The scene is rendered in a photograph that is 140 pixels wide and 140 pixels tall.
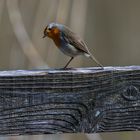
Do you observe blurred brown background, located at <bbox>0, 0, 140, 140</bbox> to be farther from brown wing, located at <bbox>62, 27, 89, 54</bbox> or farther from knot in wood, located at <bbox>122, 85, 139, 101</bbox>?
knot in wood, located at <bbox>122, 85, 139, 101</bbox>

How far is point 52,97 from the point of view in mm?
2266

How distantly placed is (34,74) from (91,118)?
282 mm

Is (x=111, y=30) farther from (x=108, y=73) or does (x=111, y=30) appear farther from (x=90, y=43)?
(x=108, y=73)

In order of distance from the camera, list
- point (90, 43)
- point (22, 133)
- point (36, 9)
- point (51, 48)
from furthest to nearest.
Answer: point (90, 43) < point (36, 9) < point (51, 48) < point (22, 133)

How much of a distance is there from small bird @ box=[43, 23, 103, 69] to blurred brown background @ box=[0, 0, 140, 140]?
3.51 ft

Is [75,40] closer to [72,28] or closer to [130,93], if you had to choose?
[130,93]

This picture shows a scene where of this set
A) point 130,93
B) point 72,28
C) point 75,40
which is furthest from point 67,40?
point 72,28

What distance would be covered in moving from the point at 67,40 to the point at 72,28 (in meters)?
1.70

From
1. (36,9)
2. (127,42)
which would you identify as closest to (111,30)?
(127,42)

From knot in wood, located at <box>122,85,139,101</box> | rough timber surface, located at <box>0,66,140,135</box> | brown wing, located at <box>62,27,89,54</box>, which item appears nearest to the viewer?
rough timber surface, located at <box>0,66,140,135</box>

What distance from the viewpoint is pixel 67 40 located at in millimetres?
3773

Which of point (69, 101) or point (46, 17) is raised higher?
point (46, 17)

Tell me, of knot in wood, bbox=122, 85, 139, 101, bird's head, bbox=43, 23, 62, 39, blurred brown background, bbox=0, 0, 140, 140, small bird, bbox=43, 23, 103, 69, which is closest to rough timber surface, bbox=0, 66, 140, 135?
knot in wood, bbox=122, 85, 139, 101

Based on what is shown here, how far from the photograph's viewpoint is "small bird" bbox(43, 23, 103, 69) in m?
3.67
